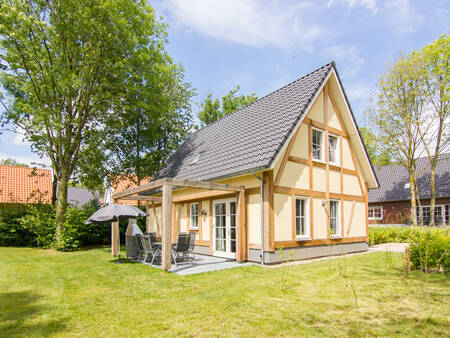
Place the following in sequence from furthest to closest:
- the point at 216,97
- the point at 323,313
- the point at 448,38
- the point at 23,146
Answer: the point at 216,97 → the point at 448,38 → the point at 23,146 → the point at 323,313

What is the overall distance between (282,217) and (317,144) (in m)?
3.94

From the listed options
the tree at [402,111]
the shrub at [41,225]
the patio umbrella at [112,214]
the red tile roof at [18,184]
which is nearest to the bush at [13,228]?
the shrub at [41,225]

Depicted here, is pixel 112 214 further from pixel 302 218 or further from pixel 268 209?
pixel 302 218

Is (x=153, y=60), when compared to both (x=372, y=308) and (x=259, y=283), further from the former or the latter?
(x=372, y=308)

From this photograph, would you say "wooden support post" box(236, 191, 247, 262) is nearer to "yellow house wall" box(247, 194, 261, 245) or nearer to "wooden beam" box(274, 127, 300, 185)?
"yellow house wall" box(247, 194, 261, 245)

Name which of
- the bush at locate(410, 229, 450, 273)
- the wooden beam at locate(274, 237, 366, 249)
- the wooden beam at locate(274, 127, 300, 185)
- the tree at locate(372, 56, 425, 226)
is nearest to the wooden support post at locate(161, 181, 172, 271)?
the wooden beam at locate(274, 237, 366, 249)

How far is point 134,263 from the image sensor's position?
10.3 metres

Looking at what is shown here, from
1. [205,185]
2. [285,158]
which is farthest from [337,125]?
[205,185]

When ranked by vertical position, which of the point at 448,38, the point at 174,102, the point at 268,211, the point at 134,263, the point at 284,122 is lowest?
the point at 134,263

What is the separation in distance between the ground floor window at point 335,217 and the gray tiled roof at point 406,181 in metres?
17.5

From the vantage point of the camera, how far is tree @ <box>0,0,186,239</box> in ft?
43.7

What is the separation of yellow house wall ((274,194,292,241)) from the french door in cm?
184

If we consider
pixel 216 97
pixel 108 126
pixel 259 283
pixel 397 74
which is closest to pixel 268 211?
pixel 259 283

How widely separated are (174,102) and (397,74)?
57.9ft
